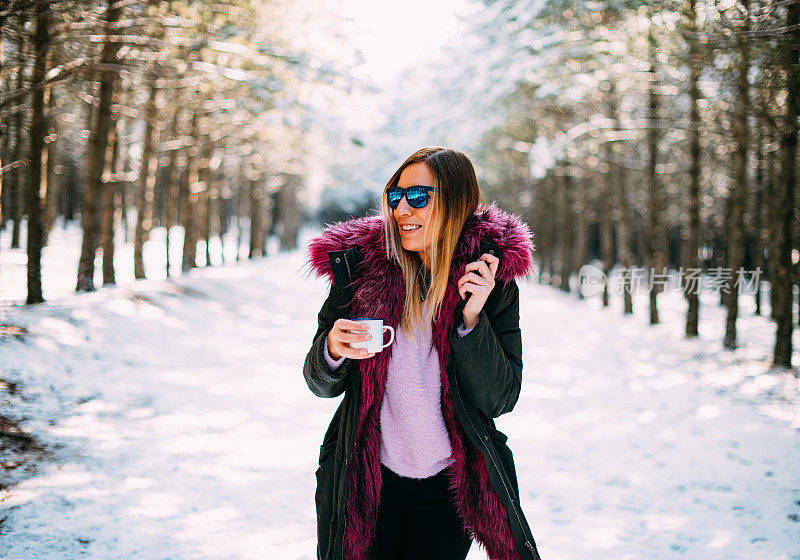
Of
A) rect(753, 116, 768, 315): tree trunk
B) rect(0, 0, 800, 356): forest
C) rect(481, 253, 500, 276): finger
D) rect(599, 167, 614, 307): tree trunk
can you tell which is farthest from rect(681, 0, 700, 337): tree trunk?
rect(481, 253, 500, 276): finger

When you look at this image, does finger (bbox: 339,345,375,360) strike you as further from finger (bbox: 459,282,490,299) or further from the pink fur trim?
finger (bbox: 459,282,490,299)

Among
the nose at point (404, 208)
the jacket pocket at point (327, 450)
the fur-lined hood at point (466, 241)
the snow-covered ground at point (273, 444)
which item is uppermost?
the nose at point (404, 208)

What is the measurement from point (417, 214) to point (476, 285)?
0.37 meters

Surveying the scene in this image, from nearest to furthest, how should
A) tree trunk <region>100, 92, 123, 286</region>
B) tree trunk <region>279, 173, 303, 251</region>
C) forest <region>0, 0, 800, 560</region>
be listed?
forest <region>0, 0, 800, 560</region> → tree trunk <region>100, 92, 123, 286</region> → tree trunk <region>279, 173, 303, 251</region>

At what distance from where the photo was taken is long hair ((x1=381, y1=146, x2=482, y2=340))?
6.55 feet

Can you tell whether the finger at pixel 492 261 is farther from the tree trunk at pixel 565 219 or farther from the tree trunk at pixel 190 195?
the tree trunk at pixel 565 219

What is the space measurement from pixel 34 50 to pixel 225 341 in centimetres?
542

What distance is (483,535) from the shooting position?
6.49 feet

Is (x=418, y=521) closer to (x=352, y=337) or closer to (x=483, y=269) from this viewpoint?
(x=352, y=337)

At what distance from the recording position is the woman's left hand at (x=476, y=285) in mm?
1812

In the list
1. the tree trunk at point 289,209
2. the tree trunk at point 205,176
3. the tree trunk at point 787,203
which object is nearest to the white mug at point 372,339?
the tree trunk at point 787,203

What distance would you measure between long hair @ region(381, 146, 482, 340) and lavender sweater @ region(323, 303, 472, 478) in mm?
85

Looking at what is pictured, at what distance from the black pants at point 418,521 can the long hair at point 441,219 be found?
0.54 meters

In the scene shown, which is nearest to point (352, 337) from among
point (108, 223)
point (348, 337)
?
point (348, 337)
